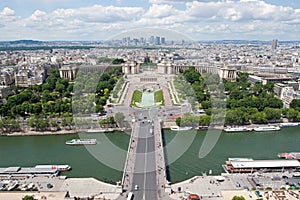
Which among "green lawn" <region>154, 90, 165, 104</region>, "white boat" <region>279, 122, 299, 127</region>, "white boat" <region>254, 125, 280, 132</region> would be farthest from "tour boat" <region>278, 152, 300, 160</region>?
"green lawn" <region>154, 90, 165, 104</region>

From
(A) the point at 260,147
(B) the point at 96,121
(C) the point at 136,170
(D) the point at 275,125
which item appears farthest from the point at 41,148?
(D) the point at 275,125

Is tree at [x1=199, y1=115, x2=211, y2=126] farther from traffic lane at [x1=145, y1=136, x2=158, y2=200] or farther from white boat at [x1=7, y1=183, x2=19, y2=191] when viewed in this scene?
white boat at [x1=7, y1=183, x2=19, y2=191]

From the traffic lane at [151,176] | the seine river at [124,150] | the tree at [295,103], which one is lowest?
the seine river at [124,150]

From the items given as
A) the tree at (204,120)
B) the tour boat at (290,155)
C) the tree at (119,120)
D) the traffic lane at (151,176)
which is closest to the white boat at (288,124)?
the tour boat at (290,155)

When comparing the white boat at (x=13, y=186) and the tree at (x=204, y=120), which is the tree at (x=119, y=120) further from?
the white boat at (x=13, y=186)

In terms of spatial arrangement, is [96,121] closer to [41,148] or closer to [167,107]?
[41,148]

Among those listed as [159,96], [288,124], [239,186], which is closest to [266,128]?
[288,124]

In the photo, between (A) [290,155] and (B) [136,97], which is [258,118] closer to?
(A) [290,155]
